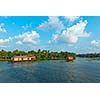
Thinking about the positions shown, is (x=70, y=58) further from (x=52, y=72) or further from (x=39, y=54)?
(x=39, y=54)

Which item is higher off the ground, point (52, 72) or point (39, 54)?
point (39, 54)

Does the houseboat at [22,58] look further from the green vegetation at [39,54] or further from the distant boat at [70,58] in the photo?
the distant boat at [70,58]

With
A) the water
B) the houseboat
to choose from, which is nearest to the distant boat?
the water

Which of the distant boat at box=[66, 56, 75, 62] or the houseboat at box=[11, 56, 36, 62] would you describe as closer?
the distant boat at box=[66, 56, 75, 62]

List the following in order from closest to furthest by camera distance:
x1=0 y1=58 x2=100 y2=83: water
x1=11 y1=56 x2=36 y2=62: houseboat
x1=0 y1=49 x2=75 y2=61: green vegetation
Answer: x1=0 y1=58 x2=100 y2=83: water → x1=0 y1=49 x2=75 y2=61: green vegetation → x1=11 y1=56 x2=36 y2=62: houseboat

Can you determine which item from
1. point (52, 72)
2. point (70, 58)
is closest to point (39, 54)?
point (52, 72)

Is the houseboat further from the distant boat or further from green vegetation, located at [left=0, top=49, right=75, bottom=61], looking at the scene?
the distant boat
